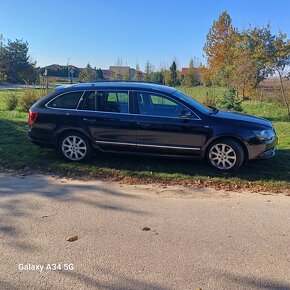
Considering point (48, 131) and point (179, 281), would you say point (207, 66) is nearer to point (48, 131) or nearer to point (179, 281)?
point (48, 131)

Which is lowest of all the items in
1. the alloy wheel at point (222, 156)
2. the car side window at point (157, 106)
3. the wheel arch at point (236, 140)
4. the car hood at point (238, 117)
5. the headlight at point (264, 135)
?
the alloy wheel at point (222, 156)

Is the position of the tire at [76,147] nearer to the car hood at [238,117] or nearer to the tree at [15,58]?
the car hood at [238,117]

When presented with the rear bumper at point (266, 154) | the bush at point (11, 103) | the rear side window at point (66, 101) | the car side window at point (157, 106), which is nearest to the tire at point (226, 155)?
the rear bumper at point (266, 154)

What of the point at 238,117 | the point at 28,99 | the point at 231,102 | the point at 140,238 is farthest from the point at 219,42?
the point at 140,238

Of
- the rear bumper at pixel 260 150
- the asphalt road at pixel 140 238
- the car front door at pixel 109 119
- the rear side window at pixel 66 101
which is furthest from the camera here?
the rear side window at pixel 66 101

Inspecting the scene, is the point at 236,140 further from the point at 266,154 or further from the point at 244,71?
the point at 244,71

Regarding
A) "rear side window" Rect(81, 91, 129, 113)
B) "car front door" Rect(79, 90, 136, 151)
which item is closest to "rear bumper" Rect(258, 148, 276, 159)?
"car front door" Rect(79, 90, 136, 151)

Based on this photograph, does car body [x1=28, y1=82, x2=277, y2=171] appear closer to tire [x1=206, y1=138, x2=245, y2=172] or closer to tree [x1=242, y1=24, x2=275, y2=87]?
tire [x1=206, y1=138, x2=245, y2=172]

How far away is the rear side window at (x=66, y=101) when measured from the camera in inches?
253

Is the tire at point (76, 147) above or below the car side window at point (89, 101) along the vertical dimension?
below

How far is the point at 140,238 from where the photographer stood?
3529 mm

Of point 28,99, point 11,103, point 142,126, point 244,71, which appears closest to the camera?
point 142,126

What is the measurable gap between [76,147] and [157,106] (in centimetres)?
179

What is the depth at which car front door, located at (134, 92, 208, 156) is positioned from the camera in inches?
234
